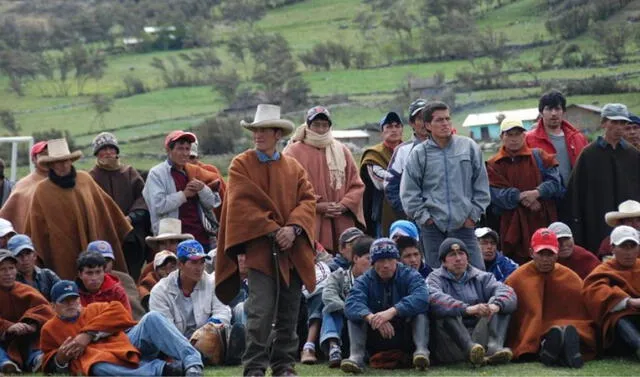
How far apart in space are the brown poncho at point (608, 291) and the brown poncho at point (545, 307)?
0.29ft

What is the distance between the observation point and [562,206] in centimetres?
1372

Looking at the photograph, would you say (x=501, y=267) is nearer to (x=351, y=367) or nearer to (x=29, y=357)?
(x=351, y=367)

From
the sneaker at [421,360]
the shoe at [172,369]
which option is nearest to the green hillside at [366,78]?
the sneaker at [421,360]

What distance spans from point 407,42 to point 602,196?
3562cm

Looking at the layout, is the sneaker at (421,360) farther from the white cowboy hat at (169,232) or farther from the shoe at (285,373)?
the white cowboy hat at (169,232)

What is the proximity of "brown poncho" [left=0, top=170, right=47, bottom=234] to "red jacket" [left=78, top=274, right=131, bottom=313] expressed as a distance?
65.9 inches

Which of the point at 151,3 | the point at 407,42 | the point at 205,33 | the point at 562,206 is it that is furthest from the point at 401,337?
the point at 151,3

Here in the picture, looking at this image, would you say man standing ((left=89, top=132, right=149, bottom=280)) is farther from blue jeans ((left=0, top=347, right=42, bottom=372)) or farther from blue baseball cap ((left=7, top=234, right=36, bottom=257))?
blue jeans ((left=0, top=347, right=42, bottom=372))

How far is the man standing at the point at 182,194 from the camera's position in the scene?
13711 mm

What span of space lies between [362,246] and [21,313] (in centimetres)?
291

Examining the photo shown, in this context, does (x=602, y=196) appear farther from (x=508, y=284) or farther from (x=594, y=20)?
(x=594, y=20)

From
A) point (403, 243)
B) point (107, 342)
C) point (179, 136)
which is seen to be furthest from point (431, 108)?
point (107, 342)

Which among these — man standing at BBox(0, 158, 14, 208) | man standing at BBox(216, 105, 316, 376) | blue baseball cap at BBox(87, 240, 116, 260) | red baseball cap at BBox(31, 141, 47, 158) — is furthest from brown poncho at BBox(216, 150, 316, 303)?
man standing at BBox(0, 158, 14, 208)

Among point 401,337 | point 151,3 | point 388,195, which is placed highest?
point 151,3
